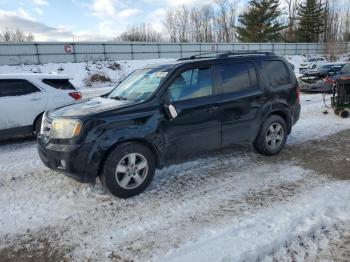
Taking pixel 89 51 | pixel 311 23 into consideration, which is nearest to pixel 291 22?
Answer: pixel 311 23

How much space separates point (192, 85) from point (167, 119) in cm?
73

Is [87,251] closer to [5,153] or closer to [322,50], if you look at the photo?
[5,153]

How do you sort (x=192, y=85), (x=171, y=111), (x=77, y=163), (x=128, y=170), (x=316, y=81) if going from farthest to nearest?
(x=316, y=81) < (x=192, y=85) < (x=171, y=111) < (x=128, y=170) < (x=77, y=163)

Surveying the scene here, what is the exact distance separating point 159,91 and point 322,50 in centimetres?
5499

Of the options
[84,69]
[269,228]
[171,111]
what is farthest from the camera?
[84,69]

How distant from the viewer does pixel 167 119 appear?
15.4ft

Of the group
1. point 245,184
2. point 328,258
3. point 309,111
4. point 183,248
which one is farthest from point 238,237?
point 309,111

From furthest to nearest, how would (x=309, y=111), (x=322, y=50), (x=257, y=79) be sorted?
1. (x=322, y=50)
2. (x=309, y=111)
3. (x=257, y=79)

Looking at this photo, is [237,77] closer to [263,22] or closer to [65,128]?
[65,128]

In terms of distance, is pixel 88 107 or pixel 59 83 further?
pixel 59 83

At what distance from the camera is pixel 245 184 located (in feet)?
16.0

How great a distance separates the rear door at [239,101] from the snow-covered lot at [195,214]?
0.60m

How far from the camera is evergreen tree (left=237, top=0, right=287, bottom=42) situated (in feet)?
186

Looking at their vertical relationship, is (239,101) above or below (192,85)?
below
